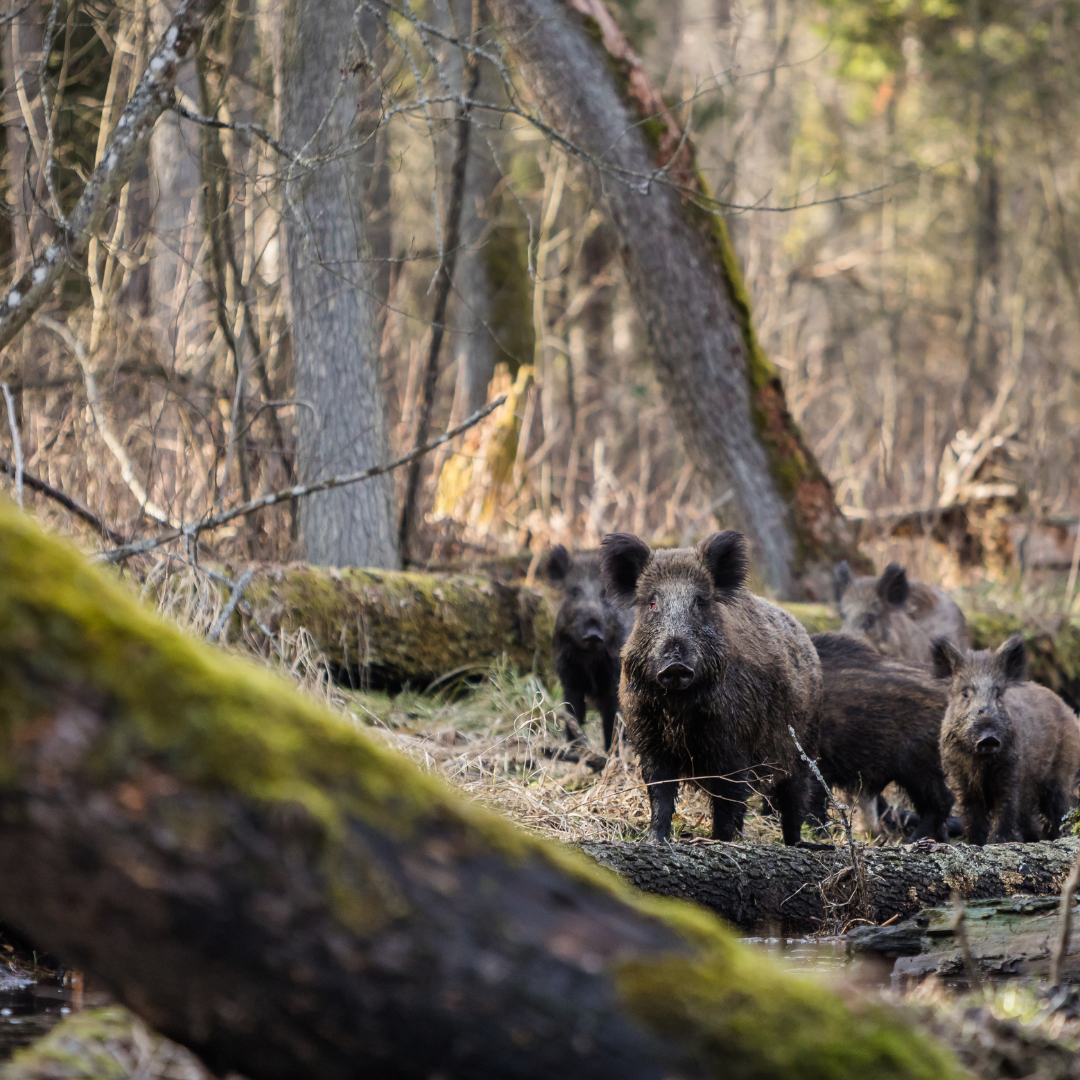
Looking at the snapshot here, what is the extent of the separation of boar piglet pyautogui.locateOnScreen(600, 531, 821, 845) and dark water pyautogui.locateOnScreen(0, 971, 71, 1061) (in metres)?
2.60

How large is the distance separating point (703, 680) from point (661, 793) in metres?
0.62

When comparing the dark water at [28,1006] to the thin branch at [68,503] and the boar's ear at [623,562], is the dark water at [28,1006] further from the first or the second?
the thin branch at [68,503]

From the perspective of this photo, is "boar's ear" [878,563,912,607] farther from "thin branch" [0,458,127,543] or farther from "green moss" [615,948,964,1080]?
"green moss" [615,948,964,1080]

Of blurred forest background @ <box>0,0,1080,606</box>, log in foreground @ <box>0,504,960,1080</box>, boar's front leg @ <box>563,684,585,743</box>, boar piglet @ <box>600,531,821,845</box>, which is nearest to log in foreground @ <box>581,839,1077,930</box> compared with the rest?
boar piglet @ <box>600,531,821,845</box>

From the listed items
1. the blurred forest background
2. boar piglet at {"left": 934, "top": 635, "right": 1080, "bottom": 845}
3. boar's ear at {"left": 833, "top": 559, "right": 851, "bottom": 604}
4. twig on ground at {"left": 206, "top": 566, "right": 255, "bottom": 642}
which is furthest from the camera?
boar's ear at {"left": 833, "top": 559, "right": 851, "bottom": 604}

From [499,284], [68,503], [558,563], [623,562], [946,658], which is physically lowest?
[946,658]

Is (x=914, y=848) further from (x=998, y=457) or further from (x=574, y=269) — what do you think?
(x=574, y=269)

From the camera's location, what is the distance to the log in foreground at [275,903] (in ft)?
6.56

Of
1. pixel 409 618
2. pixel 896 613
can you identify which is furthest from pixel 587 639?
pixel 896 613

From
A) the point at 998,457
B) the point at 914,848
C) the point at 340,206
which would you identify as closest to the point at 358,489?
the point at 340,206

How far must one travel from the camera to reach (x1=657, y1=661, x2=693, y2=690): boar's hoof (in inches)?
221

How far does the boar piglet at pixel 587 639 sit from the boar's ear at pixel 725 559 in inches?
87.5

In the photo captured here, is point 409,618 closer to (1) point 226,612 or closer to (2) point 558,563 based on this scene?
(2) point 558,563

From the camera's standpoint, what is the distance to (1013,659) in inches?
292
